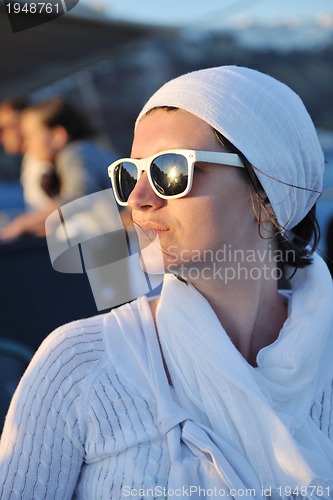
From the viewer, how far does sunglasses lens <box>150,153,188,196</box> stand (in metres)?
1.42

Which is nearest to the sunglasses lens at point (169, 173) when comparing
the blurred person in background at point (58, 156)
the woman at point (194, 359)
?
the woman at point (194, 359)

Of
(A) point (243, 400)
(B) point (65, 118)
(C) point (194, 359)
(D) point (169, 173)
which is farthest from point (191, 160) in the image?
(B) point (65, 118)

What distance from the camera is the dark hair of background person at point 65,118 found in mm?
3863

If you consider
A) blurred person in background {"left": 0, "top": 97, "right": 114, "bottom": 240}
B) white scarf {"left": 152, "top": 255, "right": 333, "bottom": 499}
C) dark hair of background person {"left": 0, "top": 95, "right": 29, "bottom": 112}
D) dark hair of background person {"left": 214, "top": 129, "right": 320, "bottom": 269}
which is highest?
dark hair of background person {"left": 214, "top": 129, "right": 320, "bottom": 269}

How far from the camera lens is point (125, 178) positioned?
61.0 inches

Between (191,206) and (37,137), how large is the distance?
2.69 metres

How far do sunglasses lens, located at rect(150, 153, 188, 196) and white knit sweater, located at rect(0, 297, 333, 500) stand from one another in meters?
0.40

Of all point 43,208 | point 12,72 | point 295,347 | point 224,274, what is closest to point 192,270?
point 224,274

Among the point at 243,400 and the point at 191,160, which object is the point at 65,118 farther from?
the point at 243,400

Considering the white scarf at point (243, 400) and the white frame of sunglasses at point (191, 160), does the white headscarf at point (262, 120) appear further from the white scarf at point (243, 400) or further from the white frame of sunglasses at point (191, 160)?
the white scarf at point (243, 400)

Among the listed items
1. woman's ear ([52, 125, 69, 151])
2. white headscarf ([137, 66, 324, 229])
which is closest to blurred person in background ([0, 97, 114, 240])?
woman's ear ([52, 125, 69, 151])

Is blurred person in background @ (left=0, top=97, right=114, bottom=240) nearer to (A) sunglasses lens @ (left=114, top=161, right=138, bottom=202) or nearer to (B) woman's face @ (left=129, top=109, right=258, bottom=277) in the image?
(A) sunglasses lens @ (left=114, top=161, right=138, bottom=202)

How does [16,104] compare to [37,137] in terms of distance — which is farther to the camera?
[16,104]

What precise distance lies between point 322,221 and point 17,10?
77.2 inches
